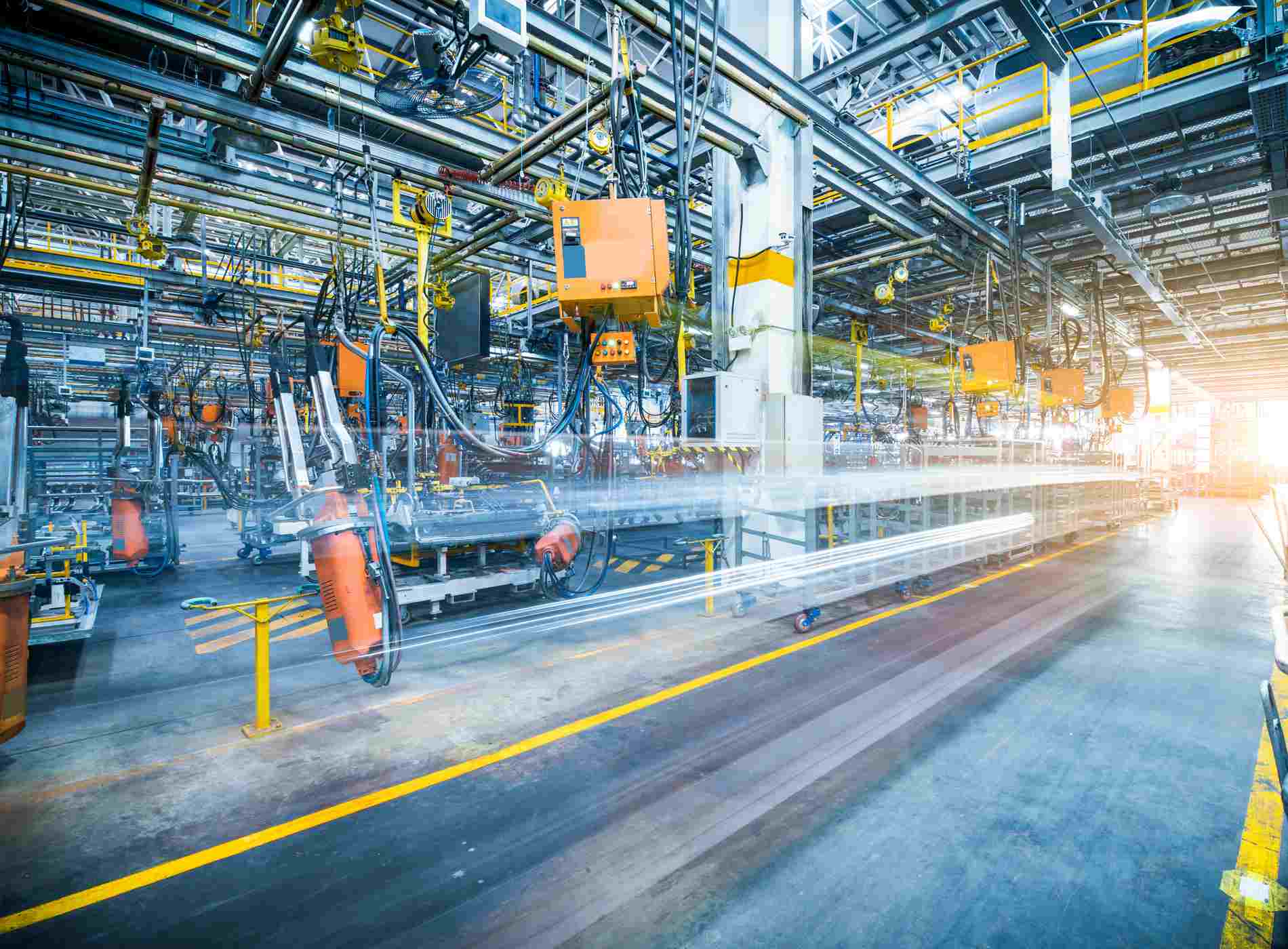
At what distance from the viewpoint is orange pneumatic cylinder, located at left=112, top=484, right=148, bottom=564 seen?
815 cm

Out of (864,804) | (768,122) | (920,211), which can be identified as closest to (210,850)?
(864,804)

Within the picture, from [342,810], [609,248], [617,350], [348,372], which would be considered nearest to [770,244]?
[617,350]

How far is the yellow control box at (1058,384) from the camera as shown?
8719 millimetres

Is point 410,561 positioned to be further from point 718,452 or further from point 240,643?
point 718,452

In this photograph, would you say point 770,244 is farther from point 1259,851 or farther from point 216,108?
point 1259,851

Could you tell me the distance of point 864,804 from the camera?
2.84 meters

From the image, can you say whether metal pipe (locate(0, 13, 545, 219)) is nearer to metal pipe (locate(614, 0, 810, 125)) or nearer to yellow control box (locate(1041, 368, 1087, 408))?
metal pipe (locate(614, 0, 810, 125))

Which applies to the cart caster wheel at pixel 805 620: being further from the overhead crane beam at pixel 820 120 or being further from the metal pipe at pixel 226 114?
the metal pipe at pixel 226 114

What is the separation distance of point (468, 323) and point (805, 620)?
4.86m

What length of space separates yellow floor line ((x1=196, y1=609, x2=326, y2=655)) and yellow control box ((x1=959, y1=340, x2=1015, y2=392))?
831 centimetres

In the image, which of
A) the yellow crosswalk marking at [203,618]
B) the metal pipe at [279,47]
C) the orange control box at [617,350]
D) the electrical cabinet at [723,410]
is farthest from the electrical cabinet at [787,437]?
the yellow crosswalk marking at [203,618]

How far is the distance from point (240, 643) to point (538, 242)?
6433 mm

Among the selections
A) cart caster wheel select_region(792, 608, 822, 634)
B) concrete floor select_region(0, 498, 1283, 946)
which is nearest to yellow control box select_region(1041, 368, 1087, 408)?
concrete floor select_region(0, 498, 1283, 946)

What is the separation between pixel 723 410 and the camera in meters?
5.37
